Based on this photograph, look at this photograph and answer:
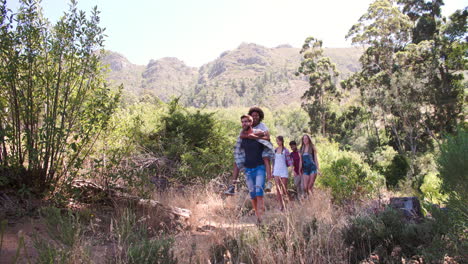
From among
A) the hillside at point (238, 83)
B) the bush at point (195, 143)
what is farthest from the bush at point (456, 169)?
the hillside at point (238, 83)

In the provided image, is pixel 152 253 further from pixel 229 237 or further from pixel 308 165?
pixel 308 165

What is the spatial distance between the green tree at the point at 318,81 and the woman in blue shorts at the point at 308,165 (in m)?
25.8

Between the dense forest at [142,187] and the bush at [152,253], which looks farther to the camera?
the dense forest at [142,187]

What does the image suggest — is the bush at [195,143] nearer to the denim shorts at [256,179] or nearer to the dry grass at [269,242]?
the dry grass at [269,242]

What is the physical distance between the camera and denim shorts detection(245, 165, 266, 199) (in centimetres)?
475

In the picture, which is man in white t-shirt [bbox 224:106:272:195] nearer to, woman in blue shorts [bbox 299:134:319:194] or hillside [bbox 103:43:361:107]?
woman in blue shorts [bbox 299:134:319:194]

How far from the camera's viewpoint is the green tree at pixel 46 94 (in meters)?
4.18

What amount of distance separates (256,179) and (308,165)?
3084mm

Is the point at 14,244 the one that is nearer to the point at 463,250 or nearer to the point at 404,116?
the point at 463,250

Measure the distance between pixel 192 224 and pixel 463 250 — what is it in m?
3.88

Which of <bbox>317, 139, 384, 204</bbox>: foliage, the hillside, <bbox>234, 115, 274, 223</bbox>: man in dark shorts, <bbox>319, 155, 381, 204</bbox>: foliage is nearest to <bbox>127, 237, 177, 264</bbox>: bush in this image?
<bbox>234, 115, 274, 223</bbox>: man in dark shorts

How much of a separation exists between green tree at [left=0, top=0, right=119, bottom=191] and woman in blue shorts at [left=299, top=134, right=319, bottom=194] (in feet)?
15.4

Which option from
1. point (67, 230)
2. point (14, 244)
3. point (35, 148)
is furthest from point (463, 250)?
point (35, 148)

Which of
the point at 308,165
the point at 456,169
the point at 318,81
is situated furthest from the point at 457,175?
the point at 318,81
